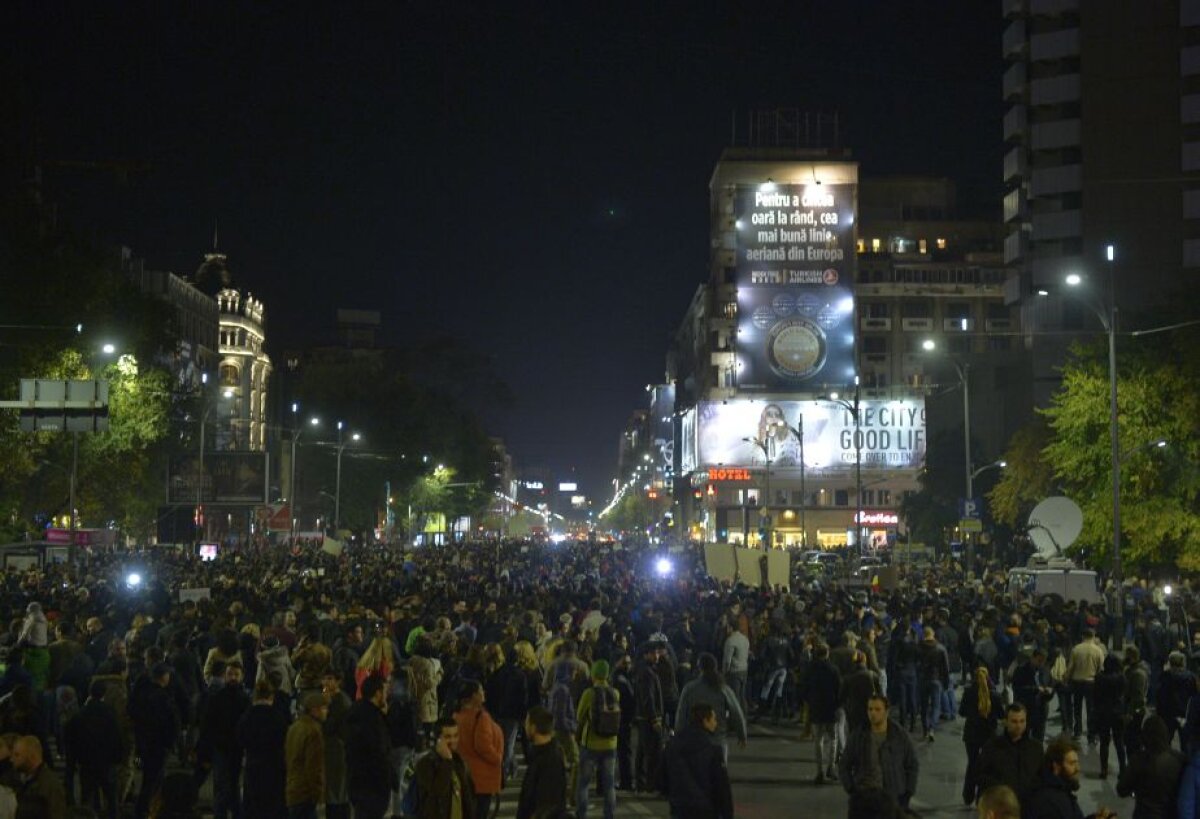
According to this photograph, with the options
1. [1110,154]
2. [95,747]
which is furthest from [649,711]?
[1110,154]

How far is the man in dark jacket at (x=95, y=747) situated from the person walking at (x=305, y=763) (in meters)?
2.65

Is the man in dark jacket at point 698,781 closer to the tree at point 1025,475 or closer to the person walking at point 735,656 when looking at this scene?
the person walking at point 735,656

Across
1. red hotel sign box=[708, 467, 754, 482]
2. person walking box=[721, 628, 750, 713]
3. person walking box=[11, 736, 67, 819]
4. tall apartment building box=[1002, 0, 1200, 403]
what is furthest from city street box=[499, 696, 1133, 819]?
red hotel sign box=[708, 467, 754, 482]

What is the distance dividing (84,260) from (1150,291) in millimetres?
43654

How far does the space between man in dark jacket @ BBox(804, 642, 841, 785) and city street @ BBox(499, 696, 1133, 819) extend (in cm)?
27

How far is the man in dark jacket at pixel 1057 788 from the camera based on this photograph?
844 centimetres

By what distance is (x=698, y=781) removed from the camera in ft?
33.4

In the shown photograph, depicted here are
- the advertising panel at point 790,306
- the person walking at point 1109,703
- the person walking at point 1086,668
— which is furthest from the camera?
the advertising panel at point 790,306

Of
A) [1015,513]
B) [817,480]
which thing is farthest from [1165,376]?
[817,480]

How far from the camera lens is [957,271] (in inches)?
4892

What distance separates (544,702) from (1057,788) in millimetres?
8728

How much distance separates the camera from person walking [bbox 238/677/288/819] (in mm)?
11516

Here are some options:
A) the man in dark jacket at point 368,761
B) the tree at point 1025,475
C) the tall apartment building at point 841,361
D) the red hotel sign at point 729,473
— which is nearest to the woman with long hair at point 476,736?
the man in dark jacket at point 368,761

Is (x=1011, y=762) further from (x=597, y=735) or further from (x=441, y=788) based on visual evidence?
(x=597, y=735)
